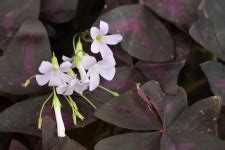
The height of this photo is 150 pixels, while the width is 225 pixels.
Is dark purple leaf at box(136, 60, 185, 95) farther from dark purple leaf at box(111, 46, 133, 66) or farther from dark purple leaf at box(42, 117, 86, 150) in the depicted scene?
dark purple leaf at box(42, 117, 86, 150)

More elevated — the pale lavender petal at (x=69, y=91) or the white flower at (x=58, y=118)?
the pale lavender petal at (x=69, y=91)

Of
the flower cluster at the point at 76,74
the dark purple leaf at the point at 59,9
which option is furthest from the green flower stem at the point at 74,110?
the dark purple leaf at the point at 59,9

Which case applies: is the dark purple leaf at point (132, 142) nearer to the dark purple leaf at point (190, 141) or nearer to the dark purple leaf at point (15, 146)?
the dark purple leaf at point (190, 141)

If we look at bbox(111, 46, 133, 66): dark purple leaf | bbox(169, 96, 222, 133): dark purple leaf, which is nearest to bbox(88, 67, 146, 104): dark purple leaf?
bbox(111, 46, 133, 66): dark purple leaf

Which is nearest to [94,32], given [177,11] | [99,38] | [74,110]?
[99,38]

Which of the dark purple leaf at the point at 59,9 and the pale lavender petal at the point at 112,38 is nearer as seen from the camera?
the pale lavender petal at the point at 112,38

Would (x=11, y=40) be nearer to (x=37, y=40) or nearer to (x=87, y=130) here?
(x=37, y=40)
